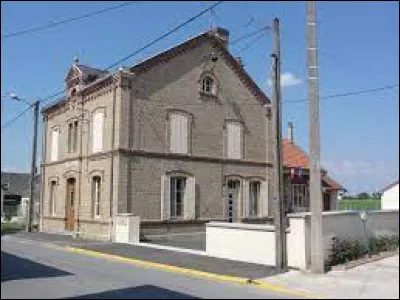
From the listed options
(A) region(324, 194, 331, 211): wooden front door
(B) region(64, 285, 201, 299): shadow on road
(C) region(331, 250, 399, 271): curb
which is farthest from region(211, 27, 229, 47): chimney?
(B) region(64, 285, 201, 299): shadow on road

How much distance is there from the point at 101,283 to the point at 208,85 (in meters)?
18.8

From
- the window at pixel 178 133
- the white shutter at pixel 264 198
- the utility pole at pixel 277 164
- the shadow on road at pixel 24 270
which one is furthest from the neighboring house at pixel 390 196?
the shadow on road at pixel 24 270

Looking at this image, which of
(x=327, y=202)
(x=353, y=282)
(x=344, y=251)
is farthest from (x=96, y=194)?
(x=327, y=202)

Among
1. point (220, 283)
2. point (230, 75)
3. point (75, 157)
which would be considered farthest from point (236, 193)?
point (220, 283)

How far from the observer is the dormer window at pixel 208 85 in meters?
30.4

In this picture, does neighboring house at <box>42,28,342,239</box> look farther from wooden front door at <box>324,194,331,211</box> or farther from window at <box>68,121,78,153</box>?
wooden front door at <box>324,194,331,211</box>

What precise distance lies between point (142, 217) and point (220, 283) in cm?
1303

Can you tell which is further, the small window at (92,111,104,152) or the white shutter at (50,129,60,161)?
the white shutter at (50,129,60,161)

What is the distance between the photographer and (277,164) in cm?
1656

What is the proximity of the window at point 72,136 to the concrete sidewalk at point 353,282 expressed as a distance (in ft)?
61.5

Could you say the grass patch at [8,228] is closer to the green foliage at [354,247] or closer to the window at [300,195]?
the green foliage at [354,247]

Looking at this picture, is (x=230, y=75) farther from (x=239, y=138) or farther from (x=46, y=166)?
(x=46, y=166)

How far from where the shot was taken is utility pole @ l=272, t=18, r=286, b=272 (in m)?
16.1

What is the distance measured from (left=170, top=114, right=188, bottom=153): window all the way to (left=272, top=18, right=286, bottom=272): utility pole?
1218 centimetres
